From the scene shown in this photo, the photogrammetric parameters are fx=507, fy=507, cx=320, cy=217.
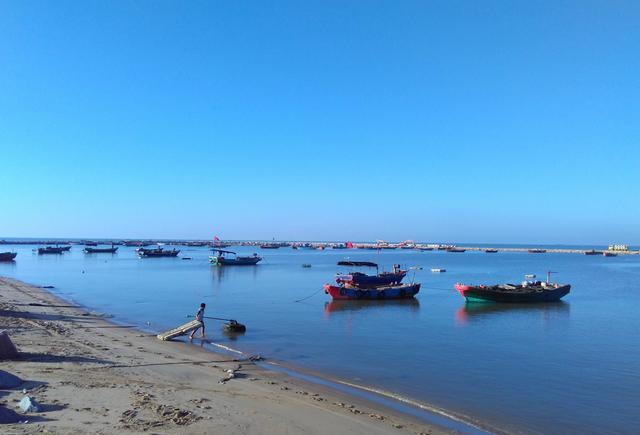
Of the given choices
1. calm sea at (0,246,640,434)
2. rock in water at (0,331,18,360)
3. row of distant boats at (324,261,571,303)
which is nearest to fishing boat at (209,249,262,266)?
calm sea at (0,246,640,434)

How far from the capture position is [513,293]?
114ft

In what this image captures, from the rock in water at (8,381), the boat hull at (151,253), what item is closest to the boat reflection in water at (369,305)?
the rock in water at (8,381)

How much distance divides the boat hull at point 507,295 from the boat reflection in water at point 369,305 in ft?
11.1

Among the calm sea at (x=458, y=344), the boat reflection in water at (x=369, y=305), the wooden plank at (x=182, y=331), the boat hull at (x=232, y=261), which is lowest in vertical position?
the boat reflection in water at (x=369, y=305)

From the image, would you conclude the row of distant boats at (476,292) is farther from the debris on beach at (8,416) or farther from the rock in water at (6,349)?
the debris on beach at (8,416)

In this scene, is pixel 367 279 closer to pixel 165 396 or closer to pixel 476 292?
pixel 476 292

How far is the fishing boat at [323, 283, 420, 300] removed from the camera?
3525 cm

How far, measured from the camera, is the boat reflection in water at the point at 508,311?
Answer: 28.5 meters

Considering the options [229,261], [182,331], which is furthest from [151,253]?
[182,331]

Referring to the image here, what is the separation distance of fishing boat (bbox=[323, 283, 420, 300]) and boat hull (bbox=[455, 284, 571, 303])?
12.2 ft

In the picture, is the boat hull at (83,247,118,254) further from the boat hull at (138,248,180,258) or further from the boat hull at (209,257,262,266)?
the boat hull at (209,257,262,266)

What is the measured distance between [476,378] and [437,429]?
196 inches

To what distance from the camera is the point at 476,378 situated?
47.4ft

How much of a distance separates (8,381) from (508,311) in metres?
28.5
